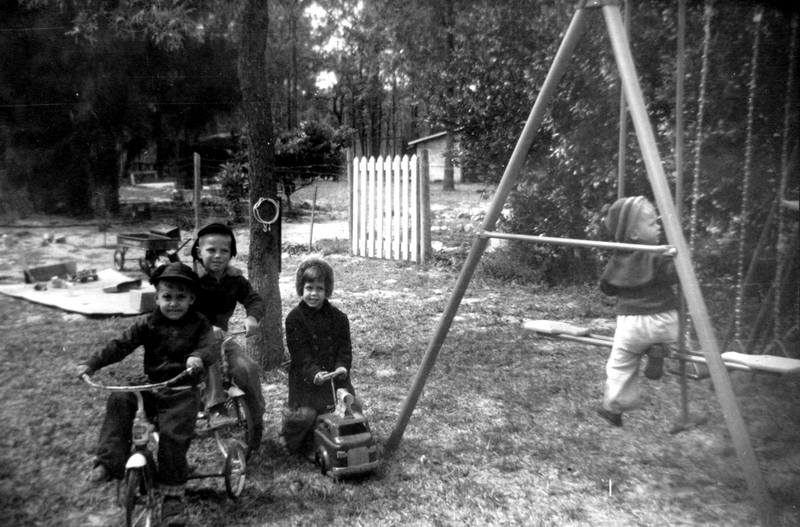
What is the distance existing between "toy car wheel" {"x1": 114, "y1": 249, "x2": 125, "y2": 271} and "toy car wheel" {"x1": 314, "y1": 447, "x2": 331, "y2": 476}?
78.0 inches

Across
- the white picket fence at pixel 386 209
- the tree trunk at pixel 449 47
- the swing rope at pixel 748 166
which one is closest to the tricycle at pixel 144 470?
the swing rope at pixel 748 166

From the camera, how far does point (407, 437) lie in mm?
3621

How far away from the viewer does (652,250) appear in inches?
102

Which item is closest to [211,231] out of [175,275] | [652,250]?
[175,275]

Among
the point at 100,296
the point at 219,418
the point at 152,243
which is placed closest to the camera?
the point at 219,418

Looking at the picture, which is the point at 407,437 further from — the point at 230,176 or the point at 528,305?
the point at 528,305

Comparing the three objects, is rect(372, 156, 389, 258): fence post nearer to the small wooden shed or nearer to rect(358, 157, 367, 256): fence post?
rect(358, 157, 367, 256): fence post

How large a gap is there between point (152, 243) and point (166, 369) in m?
1.42

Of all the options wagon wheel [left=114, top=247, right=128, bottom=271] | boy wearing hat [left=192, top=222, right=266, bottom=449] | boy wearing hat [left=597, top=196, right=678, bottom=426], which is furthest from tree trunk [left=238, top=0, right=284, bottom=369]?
boy wearing hat [left=597, top=196, right=678, bottom=426]

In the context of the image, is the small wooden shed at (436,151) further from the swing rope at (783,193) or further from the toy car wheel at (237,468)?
the toy car wheel at (237,468)

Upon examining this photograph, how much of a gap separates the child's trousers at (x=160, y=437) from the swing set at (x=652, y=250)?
1131 mm

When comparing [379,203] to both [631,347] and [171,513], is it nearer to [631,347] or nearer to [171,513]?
[631,347]

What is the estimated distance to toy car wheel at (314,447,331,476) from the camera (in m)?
3.07

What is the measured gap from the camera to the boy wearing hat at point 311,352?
3.27 metres
